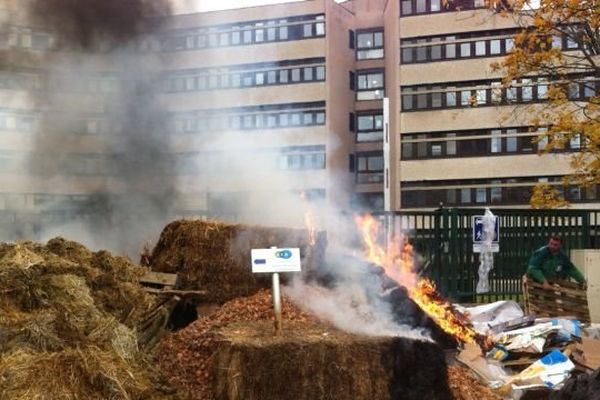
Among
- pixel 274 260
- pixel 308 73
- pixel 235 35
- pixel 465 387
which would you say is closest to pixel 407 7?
pixel 308 73

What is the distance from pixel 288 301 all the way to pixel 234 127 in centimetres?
1009

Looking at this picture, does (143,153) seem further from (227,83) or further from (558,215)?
(558,215)

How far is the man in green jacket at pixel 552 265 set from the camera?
899cm

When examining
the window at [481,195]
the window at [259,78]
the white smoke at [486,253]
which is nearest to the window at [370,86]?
the window at [481,195]

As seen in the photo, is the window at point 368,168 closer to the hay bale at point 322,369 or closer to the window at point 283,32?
the window at point 283,32

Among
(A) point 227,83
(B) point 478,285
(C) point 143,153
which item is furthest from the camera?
(A) point 227,83

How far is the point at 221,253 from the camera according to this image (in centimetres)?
724

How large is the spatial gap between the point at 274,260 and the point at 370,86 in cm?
3347

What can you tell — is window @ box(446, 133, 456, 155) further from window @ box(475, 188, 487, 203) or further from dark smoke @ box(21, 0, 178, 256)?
dark smoke @ box(21, 0, 178, 256)

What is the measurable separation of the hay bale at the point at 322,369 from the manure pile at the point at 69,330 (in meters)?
0.68

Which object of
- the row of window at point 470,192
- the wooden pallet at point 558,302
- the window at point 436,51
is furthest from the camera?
the window at point 436,51

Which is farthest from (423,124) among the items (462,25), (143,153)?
(143,153)

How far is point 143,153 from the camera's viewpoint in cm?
1444

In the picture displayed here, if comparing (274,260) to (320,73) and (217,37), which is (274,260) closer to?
(217,37)
